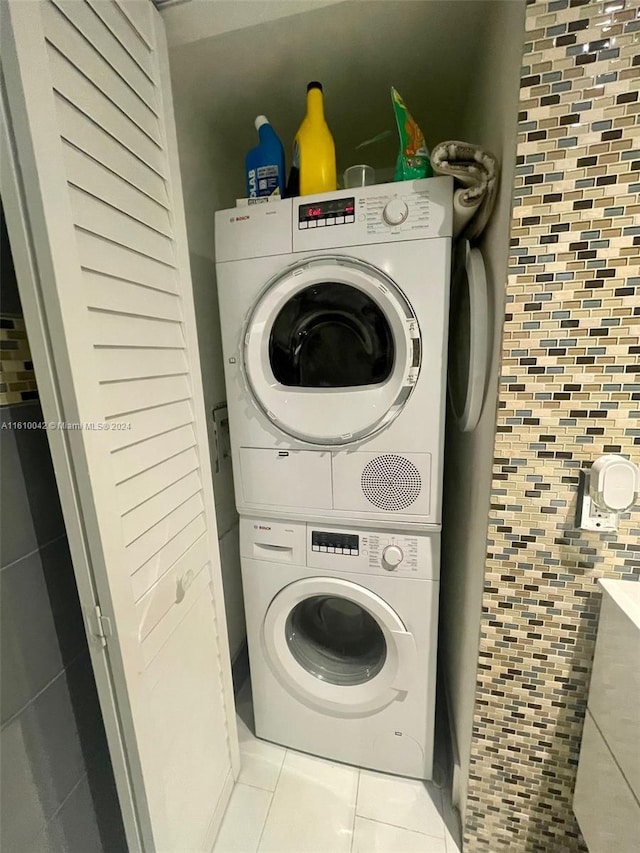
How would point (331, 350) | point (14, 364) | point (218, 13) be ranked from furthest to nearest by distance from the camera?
point (331, 350), point (218, 13), point (14, 364)

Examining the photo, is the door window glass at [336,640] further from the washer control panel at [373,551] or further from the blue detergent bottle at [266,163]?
the blue detergent bottle at [266,163]

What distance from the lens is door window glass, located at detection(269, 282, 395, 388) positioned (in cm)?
100

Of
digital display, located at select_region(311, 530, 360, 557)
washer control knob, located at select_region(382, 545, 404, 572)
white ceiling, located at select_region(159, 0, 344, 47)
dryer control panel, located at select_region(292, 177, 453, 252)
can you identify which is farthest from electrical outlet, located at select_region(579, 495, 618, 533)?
white ceiling, located at select_region(159, 0, 344, 47)

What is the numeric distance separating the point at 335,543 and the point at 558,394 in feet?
2.26

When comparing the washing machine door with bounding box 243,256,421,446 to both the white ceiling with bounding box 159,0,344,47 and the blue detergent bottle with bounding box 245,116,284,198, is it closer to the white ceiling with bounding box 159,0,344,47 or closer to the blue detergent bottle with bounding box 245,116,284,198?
the blue detergent bottle with bounding box 245,116,284,198

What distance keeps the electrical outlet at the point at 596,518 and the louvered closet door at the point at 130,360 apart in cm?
89

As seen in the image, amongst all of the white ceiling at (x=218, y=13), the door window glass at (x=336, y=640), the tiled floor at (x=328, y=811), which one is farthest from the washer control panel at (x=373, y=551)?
the white ceiling at (x=218, y=13)

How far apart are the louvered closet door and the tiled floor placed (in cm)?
16

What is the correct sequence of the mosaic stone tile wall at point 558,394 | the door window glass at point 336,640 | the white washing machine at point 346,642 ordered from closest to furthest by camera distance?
the mosaic stone tile wall at point 558,394, the white washing machine at point 346,642, the door window glass at point 336,640

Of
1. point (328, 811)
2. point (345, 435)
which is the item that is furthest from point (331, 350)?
point (328, 811)

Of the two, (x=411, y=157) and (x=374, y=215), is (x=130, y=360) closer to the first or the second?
(x=374, y=215)

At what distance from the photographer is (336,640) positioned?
132cm

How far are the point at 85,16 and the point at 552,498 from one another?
123 cm

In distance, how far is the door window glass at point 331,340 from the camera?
1005mm
